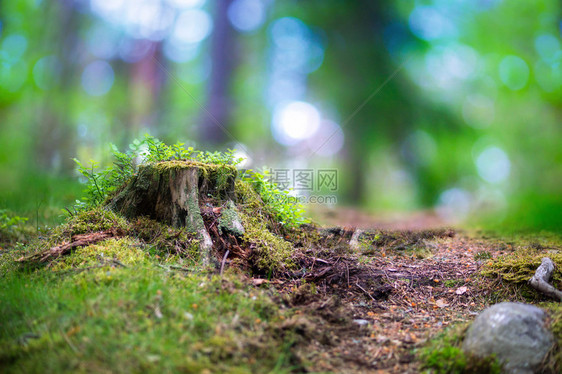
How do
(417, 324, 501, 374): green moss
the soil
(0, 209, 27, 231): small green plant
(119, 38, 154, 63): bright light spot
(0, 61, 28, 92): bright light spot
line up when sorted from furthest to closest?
(119, 38, 154, 63): bright light spot < (0, 61, 28, 92): bright light spot < (0, 209, 27, 231): small green plant < the soil < (417, 324, 501, 374): green moss

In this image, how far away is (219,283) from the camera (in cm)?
265

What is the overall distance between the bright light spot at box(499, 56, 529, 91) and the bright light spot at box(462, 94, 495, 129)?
696mm

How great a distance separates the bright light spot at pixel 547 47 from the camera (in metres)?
9.24

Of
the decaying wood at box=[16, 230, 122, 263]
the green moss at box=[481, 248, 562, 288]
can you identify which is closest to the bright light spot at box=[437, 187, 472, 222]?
the green moss at box=[481, 248, 562, 288]

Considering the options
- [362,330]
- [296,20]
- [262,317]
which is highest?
[296,20]

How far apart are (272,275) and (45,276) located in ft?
6.46

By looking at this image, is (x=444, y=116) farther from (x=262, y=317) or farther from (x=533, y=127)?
(x=262, y=317)

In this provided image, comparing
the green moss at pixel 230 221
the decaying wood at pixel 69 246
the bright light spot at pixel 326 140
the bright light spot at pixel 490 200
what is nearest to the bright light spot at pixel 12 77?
the bright light spot at pixel 326 140

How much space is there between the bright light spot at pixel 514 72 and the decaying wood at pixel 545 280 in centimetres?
854

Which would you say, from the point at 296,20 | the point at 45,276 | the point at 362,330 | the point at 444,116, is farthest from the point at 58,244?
the point at 296,20

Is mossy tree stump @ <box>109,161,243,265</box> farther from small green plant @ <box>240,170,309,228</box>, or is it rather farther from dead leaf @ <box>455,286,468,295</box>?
dead leaf @ <box>455,286,468,295</box>

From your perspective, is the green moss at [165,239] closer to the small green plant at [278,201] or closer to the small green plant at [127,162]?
the small green plant at [127,162]

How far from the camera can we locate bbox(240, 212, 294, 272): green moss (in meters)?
3.34

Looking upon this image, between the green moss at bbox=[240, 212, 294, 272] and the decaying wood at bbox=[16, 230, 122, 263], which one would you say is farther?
the green moss at bbox=[240, 212, 294, 272]
